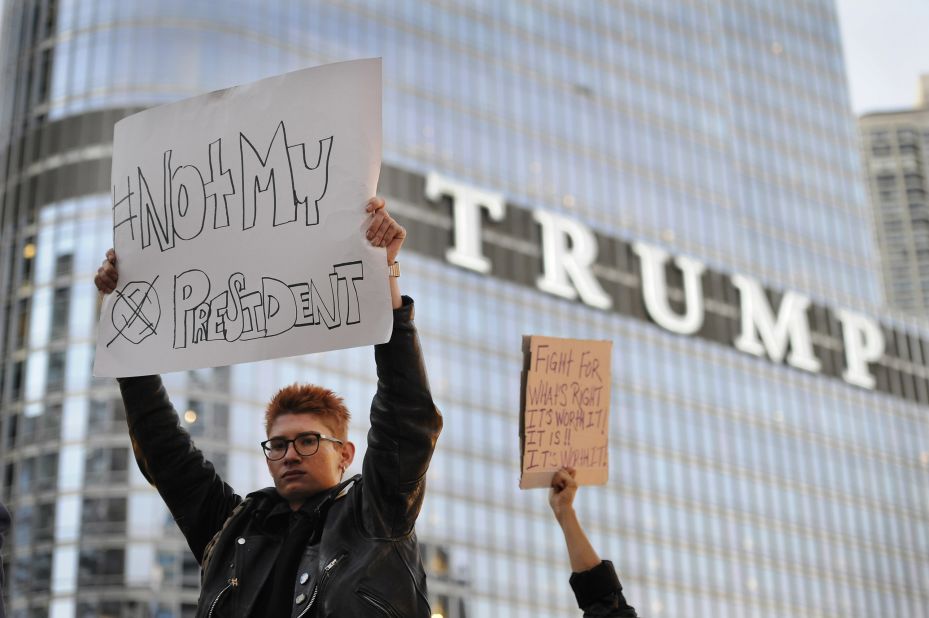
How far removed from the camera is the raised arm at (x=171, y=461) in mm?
6449

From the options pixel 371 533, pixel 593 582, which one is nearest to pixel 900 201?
pixel 593 582

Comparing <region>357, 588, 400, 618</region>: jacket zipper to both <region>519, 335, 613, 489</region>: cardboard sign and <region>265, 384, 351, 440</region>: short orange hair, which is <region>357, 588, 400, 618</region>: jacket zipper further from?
<region>519, 335, 613, 489</region>: cardboard sign

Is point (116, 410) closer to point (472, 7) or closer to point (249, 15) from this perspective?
point (249, 15)

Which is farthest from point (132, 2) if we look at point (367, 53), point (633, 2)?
point (633, 2)

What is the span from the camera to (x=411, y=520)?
5773 mm

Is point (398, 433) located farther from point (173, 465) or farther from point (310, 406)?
point (173, 465)

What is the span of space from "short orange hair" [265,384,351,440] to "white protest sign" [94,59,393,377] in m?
0.20

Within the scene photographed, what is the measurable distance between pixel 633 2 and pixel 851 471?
22.7 metres

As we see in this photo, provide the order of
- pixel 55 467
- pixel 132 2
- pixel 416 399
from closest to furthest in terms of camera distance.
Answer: pixel 416 399 → pixel 55 467 → pixel 132 2

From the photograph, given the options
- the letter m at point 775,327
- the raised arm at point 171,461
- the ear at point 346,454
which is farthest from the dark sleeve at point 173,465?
the letter m at point 775,327

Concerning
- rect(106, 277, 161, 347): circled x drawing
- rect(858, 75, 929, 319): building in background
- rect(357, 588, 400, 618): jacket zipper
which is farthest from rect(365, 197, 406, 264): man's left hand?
rect(858, 75, 929, 319): building in background

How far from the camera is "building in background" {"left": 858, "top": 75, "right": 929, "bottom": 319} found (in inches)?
5645

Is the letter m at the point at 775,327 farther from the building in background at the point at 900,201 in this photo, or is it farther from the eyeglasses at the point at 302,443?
the eyeglasses at the point at 302,443

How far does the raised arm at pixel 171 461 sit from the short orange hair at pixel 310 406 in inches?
22.0
